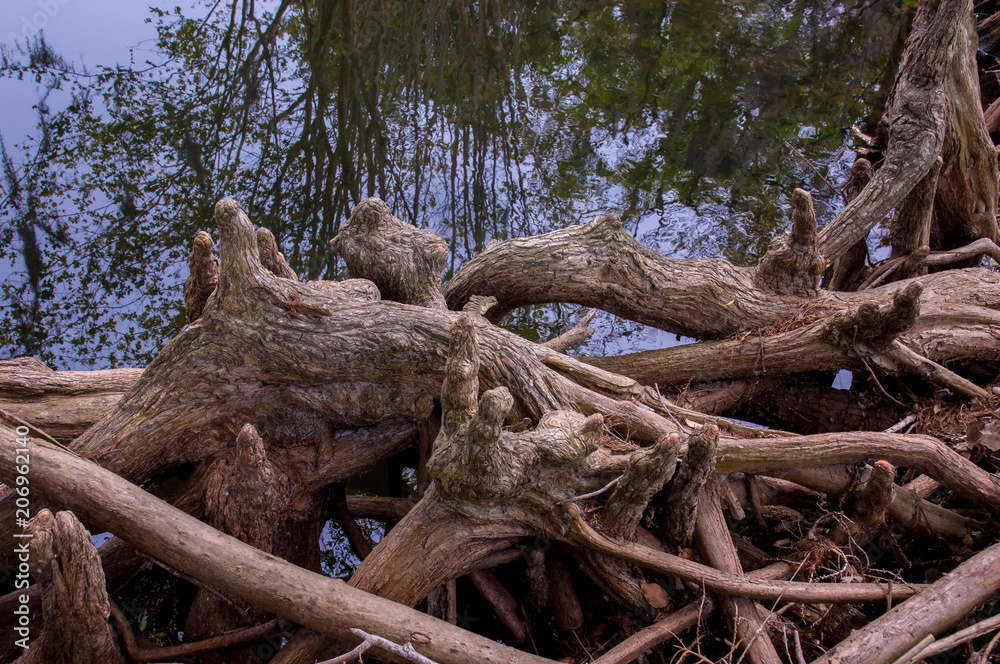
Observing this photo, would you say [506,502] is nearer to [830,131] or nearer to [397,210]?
[397,210]

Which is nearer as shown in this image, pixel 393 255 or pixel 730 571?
pixel 730 571

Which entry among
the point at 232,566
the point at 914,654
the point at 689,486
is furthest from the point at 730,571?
the point at 232,566

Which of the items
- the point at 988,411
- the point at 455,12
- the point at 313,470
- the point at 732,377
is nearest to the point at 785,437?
the point at 732,377

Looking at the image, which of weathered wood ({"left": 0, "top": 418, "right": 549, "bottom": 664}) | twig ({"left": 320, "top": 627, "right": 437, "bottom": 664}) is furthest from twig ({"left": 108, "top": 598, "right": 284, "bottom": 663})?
twig ({"left": 320, "top": 627, "right": 437, "bottom": 664})

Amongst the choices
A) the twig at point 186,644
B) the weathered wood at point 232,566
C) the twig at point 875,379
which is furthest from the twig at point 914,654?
the twig at point 186,644

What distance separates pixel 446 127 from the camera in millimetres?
7254

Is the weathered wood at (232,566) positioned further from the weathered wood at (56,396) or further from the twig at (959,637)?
the twig at (959,637)

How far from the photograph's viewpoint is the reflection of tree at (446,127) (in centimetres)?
600

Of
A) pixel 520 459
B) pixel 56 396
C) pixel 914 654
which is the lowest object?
pixel 914 654

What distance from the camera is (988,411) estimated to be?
3527mm

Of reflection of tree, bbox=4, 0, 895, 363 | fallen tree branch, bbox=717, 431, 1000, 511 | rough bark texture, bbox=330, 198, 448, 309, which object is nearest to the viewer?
fallen tree branch, bbox=717, 431, 1000, 511

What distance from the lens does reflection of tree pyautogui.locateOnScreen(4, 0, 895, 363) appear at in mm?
6004

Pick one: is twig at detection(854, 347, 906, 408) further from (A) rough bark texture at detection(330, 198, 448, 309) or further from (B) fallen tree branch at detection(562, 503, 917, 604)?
(A) rough bark texture at detection(330, 198, 448, 309)

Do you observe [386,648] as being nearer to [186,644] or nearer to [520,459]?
[520,459]
